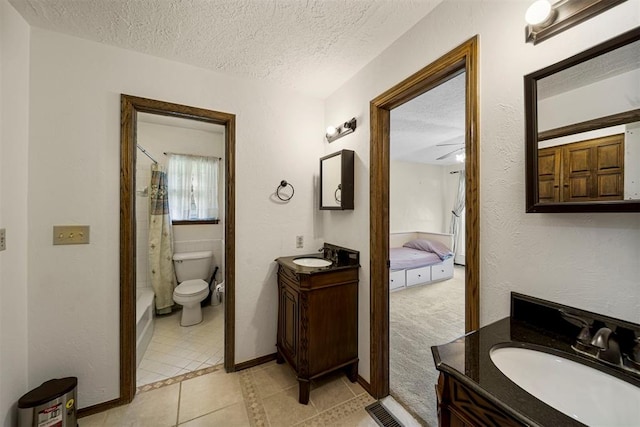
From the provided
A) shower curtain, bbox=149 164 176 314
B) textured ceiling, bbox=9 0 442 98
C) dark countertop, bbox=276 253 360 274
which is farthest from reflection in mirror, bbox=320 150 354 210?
shower curtain, bbox=149 164 176 314

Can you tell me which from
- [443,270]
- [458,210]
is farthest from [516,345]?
[458,210]

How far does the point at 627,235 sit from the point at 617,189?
152mm

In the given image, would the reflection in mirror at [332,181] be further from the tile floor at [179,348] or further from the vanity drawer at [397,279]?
the vanity drawer at [397,279]

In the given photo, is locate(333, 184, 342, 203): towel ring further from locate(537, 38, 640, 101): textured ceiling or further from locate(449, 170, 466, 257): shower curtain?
locate(449, 170, 466, 257): shower curtain

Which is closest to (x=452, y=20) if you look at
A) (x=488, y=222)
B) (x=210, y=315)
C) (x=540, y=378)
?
(x=488, y=222)

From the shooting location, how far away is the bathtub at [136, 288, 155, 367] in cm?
230

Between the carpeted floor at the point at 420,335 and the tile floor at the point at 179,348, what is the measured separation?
1594 millimetres

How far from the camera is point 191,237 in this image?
3482mm

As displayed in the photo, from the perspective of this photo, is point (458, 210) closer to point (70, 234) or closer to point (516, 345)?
point (516, 345)

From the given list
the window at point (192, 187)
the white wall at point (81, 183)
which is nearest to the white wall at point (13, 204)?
the white wall at point (81, 183)

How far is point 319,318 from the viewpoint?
181cm

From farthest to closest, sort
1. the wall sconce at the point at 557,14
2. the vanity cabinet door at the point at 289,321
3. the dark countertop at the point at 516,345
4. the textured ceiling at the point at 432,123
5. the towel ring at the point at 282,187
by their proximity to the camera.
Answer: the textured ceiling at the point at 432,123 → the towel ring at the point at 282,187 → the vanity cabinet door at the point at 289,321 → the wall sconce at the point at 557,14 → the dark countertop at the point at 516,345

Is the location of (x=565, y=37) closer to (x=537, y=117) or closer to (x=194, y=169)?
(x=537, y=117)

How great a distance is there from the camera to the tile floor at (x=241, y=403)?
1.60m
